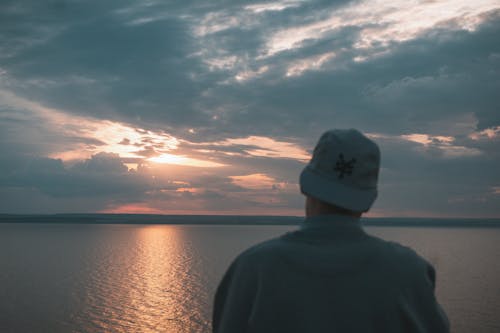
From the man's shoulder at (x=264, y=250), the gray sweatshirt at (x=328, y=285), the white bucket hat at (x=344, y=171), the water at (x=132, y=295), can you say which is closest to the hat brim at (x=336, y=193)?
the white bucket hat at (x=344, y=171)

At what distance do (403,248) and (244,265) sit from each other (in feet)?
2.78

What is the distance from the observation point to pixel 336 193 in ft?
7.25

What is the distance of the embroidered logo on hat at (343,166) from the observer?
2240mm

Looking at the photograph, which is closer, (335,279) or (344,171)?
(335,279)

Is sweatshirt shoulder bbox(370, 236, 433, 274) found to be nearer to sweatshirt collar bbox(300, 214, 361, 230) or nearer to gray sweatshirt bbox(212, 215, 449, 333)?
gray sweatshirt bbox(212, 215, 449, 333)

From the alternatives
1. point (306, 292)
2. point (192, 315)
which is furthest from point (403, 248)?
point (192, 315)

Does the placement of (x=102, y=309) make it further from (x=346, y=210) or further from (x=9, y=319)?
(x=346, y=210)

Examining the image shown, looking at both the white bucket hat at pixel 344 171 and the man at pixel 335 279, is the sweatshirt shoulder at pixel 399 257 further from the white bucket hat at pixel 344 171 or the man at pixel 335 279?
the white bucket hat at pixel 344 171

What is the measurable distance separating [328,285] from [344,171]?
61 cm

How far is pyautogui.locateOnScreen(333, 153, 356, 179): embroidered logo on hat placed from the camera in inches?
88.2

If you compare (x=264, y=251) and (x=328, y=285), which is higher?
(x=264, y=251)

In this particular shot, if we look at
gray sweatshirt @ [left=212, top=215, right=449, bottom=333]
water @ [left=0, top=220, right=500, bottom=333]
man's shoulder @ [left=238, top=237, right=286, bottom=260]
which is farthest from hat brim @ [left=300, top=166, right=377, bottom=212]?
water @ [left=0, top=220, right=500, bottom=333]

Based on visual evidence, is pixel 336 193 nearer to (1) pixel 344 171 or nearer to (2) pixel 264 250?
(1) pixel 344 171

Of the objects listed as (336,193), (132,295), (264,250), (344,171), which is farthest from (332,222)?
(132,295)
